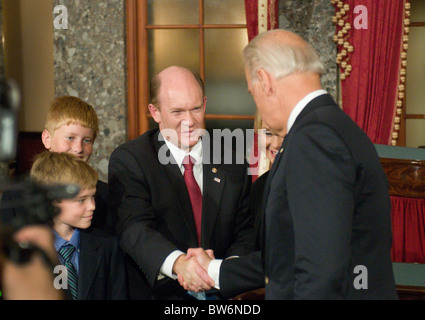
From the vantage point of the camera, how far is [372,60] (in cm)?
330

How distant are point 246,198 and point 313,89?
0.77 m

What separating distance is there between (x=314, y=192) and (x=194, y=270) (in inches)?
29.6

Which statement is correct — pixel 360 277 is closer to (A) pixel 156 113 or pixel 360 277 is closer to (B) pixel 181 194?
(B) pixel 181 194

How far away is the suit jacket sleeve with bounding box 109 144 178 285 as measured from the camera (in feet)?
5.87

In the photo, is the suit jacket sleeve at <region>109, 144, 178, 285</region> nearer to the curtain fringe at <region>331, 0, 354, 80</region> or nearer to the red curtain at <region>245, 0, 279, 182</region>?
the red curtain at <region>245, 0, 279, 182</region>

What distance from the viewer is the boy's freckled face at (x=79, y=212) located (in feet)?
5.75

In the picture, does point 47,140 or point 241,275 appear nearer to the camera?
point 241,275

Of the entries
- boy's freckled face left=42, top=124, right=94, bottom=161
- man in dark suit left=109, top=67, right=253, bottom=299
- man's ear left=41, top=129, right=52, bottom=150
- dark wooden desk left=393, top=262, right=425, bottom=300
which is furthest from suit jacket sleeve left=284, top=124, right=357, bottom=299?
man's ear left=41, top=129, right=52, bottom=150

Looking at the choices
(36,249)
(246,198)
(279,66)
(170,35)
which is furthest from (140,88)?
(36,249)

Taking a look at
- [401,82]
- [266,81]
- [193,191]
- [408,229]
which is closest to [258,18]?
[401,82]

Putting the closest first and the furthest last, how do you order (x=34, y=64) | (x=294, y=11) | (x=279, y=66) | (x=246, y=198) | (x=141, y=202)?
(x=279, y=66)
(x=141, y=202)
(x=246, y=198)
(x=294, y=11)
(x=34, y=64)
